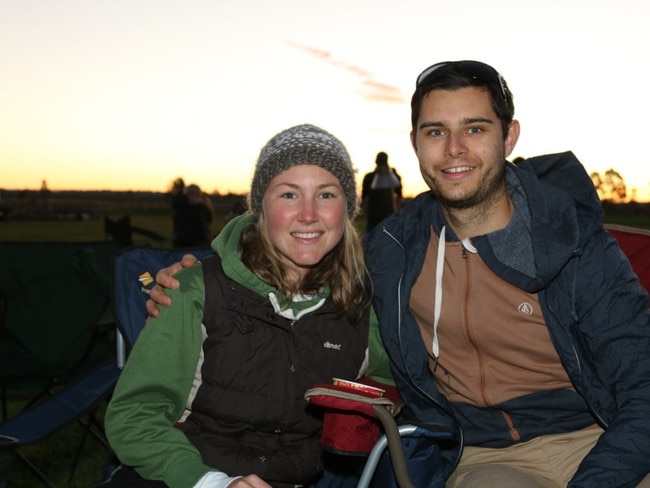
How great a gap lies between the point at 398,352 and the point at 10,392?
15.7ft

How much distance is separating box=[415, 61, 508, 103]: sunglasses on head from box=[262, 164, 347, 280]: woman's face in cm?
49

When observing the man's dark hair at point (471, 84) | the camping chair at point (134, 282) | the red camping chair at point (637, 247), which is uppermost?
the man's dark hair at point (471, 84)

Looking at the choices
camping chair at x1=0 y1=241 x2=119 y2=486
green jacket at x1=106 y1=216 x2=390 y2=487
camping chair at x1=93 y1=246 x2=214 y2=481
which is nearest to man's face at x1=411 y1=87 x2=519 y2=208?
green jacket at x1=106 y1=216 x2=390 y2=487

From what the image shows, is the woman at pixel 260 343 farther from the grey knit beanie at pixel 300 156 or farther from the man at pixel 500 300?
the man at pixel 500 300

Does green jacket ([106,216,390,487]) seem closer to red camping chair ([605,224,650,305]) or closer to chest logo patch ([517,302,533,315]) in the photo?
chest logo patch ([517,302,533,315])

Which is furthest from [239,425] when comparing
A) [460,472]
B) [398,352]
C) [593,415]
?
[593,415]

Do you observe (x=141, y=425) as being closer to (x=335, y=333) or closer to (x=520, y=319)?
(x=335, y=333)

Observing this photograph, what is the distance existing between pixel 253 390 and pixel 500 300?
803mm

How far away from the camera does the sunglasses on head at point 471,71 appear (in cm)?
249

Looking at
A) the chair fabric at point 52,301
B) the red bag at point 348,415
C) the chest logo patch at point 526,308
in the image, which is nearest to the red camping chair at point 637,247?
the chest logo patch at point 526,308

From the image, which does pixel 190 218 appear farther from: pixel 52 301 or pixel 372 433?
pixel 372 433

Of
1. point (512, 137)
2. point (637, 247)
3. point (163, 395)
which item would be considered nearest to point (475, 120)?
point (512, 137)

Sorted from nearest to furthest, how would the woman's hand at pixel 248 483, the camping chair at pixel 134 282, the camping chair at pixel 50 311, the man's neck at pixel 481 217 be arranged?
1. the woman's hand at pixel 248 483
2. the man's neck at pixel 481 217
3. the camping chair at pixel 134 282
4. the camping chair at pixel 50 311

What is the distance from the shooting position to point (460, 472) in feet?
7.91
